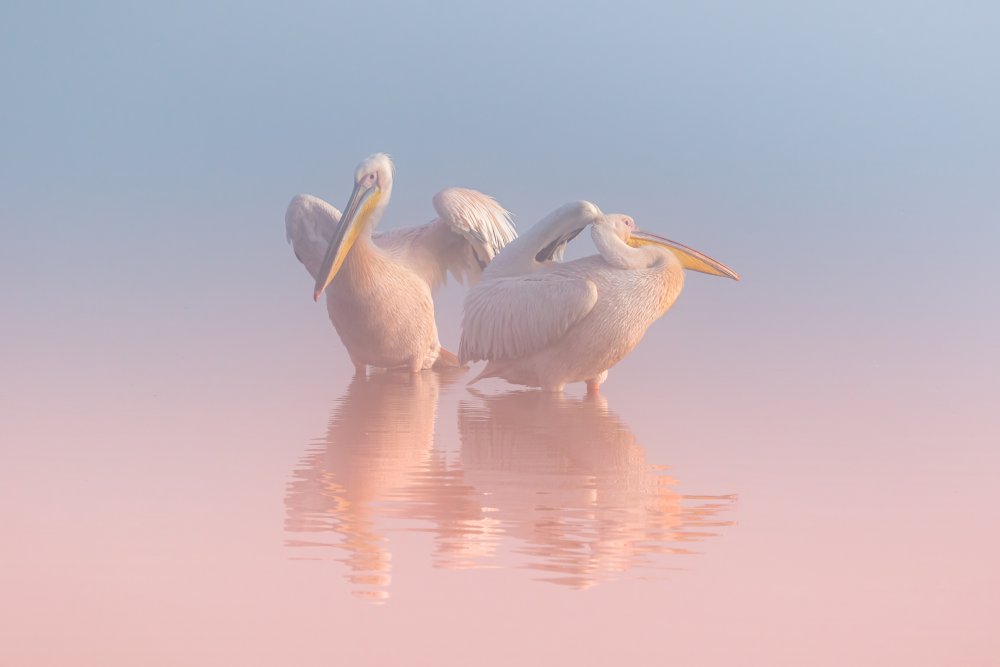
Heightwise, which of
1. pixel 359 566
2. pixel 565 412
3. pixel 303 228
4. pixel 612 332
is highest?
pixel 303 228

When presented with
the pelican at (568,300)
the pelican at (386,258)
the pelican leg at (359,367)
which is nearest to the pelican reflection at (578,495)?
the pelican at (568,300)

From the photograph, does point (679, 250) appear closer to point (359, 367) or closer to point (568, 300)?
point (568, 300)

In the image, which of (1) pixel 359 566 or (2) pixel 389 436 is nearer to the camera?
(1) pixel 359 566

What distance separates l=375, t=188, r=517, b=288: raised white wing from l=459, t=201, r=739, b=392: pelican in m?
0.93

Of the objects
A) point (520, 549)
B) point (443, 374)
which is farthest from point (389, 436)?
point (443, 374)

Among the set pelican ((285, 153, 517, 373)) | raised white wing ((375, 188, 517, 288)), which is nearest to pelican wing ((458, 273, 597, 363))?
pelican ((285, 153, 517, 373))

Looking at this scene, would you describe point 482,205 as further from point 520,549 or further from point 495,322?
point 520,549

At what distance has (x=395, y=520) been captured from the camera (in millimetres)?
4633

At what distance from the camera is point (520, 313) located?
761 centimetres

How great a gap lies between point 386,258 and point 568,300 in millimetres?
1726

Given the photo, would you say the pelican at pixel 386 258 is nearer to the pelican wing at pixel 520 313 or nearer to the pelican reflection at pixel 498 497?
the pelican wing at pixel 520 313

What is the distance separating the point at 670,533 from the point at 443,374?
185 inches

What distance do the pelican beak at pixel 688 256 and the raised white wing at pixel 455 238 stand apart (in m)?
1.36

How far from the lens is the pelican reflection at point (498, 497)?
13.9ft
